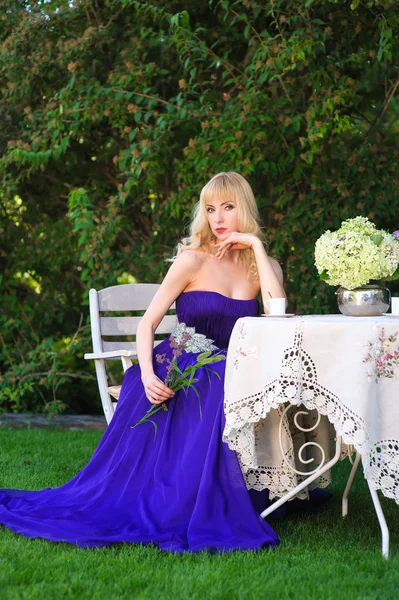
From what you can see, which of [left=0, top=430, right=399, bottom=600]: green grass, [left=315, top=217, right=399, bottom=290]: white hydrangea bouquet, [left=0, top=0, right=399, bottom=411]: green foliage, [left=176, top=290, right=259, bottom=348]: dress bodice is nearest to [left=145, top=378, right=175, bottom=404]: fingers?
[left=176, top=290, right=259, bottom=348]: dress bodice

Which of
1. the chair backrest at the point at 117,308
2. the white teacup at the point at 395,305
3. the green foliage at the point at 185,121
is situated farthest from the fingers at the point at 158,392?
the green foliage at the point at 185,121

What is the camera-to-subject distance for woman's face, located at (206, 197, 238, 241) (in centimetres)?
362

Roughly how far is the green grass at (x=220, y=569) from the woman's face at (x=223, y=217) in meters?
1.23

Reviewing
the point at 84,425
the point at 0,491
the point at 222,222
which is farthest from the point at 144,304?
the point at 84,425

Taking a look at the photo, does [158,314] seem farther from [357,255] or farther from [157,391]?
[357,255]

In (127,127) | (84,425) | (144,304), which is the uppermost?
(127,127)

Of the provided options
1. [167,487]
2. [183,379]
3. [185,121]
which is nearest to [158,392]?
[183,379]

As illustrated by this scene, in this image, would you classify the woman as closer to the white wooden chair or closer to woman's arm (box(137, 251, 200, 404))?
woman's arm (box(137, 251, 200, 404))

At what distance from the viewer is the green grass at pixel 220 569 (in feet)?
7.76

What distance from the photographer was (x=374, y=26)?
5059mm

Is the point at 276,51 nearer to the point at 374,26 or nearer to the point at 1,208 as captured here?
the point at 374,26

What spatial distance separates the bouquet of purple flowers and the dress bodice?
2.3 inches

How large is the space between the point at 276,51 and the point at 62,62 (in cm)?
149

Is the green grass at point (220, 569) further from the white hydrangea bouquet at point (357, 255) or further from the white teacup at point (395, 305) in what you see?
the white hydrangea bouquet at point (357, 255)
